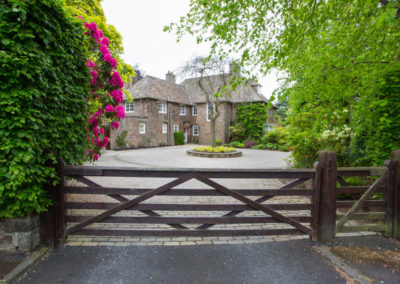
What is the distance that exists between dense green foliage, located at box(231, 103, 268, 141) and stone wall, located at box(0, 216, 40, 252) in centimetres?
2350

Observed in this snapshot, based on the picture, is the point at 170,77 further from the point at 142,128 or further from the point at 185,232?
the point at 185,232

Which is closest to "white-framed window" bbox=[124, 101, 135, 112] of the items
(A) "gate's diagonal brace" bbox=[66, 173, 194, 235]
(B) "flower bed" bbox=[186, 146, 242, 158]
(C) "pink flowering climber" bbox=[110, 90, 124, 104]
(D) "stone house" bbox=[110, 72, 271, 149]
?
(D) "stone house" bbox=[110, 72, 271, 149]

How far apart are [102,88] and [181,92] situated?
2516cm

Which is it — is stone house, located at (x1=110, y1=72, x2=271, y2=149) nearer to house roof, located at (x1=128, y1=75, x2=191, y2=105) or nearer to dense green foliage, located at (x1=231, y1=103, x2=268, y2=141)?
house roof, located at (x1=128, y1=75, x2=191, y2=105)

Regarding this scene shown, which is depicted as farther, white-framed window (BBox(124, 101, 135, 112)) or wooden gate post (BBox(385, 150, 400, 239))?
white-framed window (BBox(124, 101, 135, 112))

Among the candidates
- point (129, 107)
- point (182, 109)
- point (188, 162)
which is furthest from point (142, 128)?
point (188, 162)

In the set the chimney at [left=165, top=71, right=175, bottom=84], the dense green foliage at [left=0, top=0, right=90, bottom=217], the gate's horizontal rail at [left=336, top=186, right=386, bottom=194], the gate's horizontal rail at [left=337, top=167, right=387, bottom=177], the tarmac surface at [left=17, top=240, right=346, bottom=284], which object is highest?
the chimney at [left=165, top=71, right=175, bottom=84]

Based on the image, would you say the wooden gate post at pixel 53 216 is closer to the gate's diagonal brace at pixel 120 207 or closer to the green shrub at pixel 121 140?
the gate's diagonal brace at pixel 120 207

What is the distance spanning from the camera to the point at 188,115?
28.6 m

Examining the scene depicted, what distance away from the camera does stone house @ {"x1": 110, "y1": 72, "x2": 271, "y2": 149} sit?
22.7m

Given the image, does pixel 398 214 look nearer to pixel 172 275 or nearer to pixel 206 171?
pixel 206 171

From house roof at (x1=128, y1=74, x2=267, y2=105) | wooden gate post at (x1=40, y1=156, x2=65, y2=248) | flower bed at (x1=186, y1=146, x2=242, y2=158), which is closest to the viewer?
wooden gate post at (x1=40, y1=156, x2=65, y2=248)

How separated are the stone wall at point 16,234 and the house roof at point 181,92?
20860 mm

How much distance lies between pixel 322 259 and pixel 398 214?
187 centimetres
